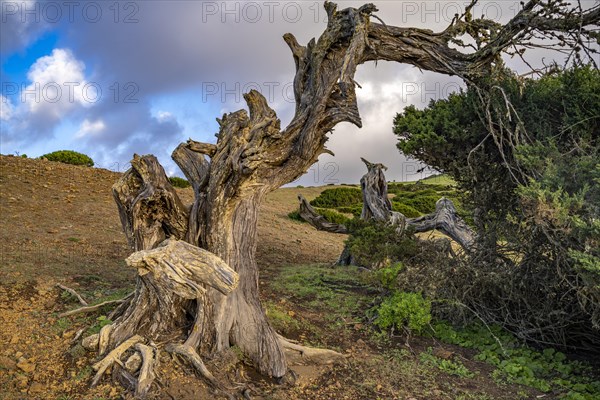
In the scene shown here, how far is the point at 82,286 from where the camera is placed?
9.34m

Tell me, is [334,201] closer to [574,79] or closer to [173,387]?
[574,79]

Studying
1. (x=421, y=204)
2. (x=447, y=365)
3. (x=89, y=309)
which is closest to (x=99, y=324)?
(x=89, y=309)

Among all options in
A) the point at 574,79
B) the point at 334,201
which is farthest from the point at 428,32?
the point at 334,201

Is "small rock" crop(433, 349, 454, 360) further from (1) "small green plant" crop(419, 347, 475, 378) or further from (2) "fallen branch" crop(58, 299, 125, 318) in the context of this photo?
(2) "fallen branch" crop(58, 299, 125, 318)

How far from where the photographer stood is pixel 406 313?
8133 millimetres

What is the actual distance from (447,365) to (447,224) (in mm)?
6053

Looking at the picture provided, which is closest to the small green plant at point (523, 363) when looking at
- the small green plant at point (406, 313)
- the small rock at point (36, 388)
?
the small green plant at point (406, 313)

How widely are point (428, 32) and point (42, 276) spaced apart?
24.2 ft

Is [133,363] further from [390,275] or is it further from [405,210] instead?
[405,210]

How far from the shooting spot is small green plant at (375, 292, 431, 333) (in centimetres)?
809

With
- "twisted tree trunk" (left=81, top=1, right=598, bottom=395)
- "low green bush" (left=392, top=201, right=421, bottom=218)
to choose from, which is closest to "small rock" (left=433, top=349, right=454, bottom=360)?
"twisted tree trunk" (left=81, top=1, right=598, bottom=395)

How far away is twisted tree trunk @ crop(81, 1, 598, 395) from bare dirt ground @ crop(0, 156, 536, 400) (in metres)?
0.34

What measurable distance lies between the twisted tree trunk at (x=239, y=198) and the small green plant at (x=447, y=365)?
1.37 meters

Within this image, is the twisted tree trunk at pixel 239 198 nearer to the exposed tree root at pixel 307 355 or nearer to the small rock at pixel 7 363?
the exposed tree root at pixel 307 355
